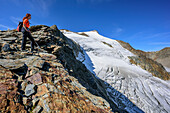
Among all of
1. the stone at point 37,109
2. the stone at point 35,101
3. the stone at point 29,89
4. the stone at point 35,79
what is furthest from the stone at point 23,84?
the stone at point 37,109

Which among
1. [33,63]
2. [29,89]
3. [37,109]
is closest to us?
[37,109]

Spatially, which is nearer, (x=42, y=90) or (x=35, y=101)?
(x=35, y=101)

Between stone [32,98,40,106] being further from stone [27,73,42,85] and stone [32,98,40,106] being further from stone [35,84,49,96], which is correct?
stone [27,73,42,85]

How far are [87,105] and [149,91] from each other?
15507 millimetres

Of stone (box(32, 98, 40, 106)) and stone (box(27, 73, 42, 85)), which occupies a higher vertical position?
stone (box(27, 73, 42, 85))

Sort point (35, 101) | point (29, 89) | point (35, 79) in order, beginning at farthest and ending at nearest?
point (35, 79)
point (29, 89)
point (35, 101)

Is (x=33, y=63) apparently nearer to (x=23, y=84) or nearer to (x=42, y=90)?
(x=23, y=84)

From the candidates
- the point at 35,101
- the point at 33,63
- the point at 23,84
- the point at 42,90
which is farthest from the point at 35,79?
the point at 33,63

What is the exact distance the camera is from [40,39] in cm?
862

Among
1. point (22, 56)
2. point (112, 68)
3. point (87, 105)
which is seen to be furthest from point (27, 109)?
point (112, 68)

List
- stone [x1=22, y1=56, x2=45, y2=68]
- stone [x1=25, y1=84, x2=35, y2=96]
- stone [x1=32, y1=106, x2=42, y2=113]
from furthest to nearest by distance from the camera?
1. stone [x1=22, y1=56, x2=45, y2=68]
2. stone [x1=25, y1=84, x2=35, y2=96]
3. stone [x1=32, y1=106, x2=42, y2=113]

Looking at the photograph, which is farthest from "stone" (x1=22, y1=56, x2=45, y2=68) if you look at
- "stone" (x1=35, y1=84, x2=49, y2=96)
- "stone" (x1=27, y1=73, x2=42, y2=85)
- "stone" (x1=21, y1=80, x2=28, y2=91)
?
"stone" (x1=35, y1=84, x2=49, y2=96)

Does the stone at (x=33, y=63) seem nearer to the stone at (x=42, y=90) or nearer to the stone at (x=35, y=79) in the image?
the stone at (x=35, y=79)

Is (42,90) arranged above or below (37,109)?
above
